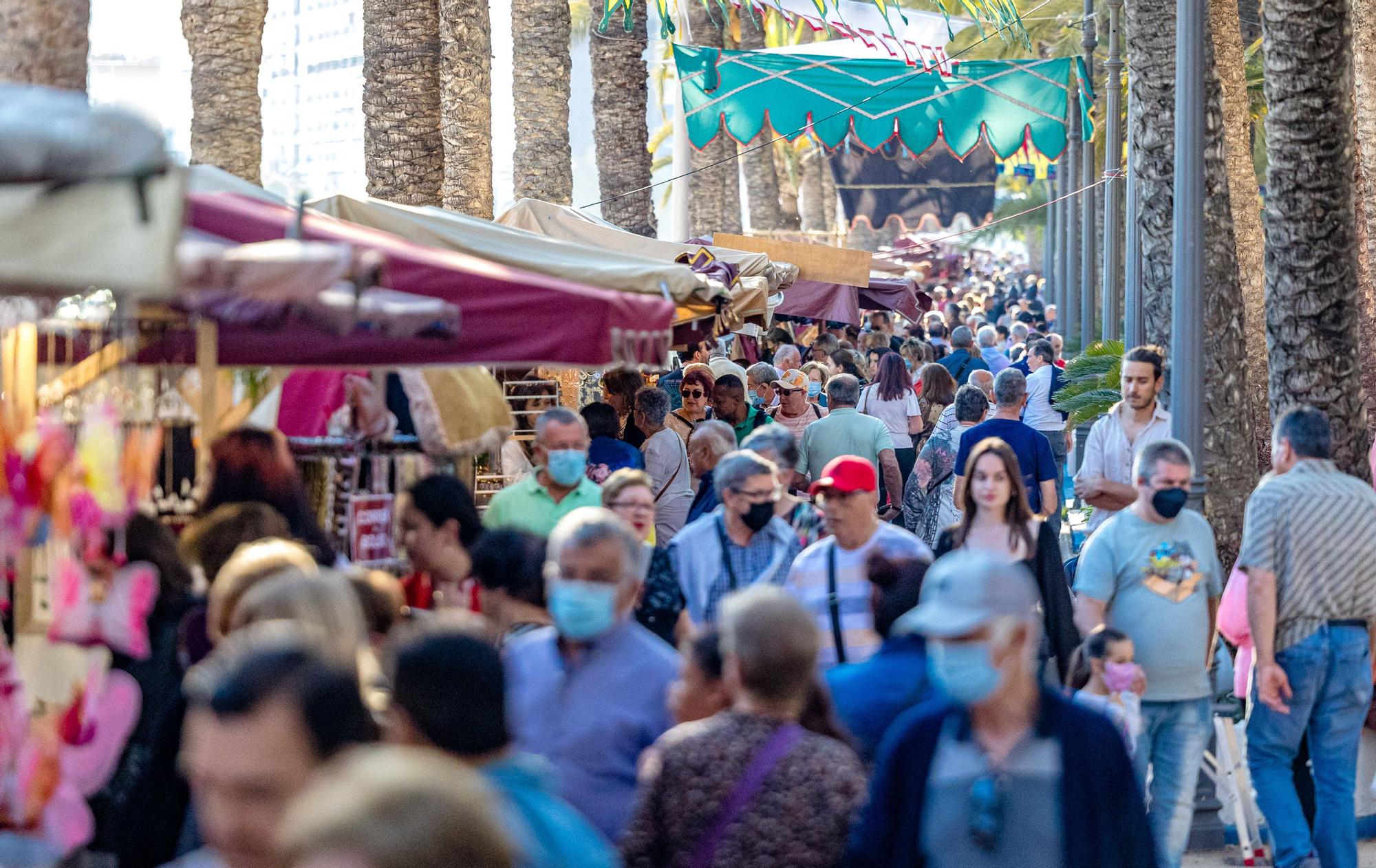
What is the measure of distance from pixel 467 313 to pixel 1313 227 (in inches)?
256

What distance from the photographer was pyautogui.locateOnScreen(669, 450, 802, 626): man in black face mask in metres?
7.13

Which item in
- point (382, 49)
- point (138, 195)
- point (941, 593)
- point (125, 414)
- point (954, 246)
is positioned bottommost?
point (941, 593)

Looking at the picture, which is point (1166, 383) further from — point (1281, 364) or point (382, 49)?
point (382, 49)

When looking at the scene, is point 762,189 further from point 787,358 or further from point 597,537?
point 597,537

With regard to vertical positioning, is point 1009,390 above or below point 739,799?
above

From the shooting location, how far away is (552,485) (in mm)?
7785

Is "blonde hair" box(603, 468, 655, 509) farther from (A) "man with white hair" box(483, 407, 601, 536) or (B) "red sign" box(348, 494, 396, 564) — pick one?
(B) "red sign" box(348, 494, 396, 564)

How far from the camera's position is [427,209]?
8625 mm

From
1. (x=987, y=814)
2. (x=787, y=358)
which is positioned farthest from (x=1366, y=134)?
(x=987, y=814)

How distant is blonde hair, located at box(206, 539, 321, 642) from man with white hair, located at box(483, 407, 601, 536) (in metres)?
2.81

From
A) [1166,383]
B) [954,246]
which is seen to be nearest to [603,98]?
[1166,383]

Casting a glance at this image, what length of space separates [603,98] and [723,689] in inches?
670

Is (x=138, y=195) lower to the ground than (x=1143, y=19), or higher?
lower

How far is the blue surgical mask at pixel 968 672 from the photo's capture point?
154 inches
